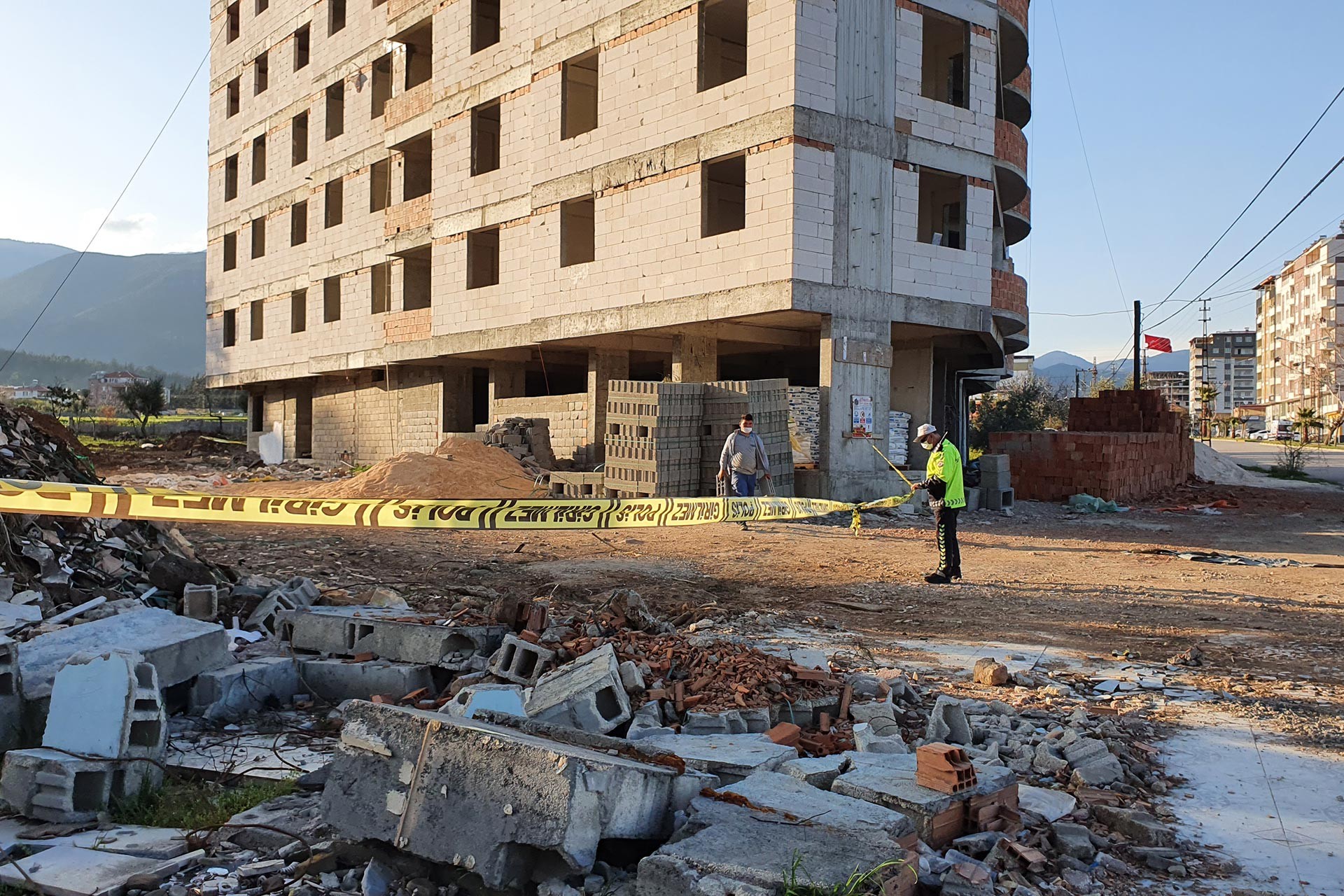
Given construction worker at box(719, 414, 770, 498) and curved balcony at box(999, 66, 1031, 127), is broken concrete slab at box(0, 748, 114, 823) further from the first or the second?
curved balcony at box(999, 66, 1031, 127)

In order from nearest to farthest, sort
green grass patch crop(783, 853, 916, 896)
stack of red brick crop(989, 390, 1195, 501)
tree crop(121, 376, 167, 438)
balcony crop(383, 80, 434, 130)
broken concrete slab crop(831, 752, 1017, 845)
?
green grass patch crop(783, 853, 916, 896)
broken concrete slab crop(831, 752, 1017, 845)
stack of red brick crop(989, 390, 1195, 501)
balcony crop(383, 80, 434, 130)
tree crop(121, 376, 167, 438)

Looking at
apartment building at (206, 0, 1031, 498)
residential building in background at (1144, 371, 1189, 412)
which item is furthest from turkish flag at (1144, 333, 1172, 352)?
residential building in background at (1144, 371, 1189, 412)

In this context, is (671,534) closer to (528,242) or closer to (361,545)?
(361,545)

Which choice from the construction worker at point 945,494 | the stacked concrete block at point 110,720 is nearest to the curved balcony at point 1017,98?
the construction worker at point 945,494

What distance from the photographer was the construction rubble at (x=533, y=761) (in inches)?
122

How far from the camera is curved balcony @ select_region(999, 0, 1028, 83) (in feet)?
65.7

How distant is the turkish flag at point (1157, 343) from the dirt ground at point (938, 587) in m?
30.3

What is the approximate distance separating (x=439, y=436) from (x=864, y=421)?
12807 mm

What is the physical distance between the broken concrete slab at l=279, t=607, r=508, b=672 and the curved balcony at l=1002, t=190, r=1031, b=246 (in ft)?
70.1

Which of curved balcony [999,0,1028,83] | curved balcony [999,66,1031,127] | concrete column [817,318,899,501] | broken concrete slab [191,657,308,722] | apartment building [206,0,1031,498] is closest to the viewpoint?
broken concrete slab [191,657,308,722]

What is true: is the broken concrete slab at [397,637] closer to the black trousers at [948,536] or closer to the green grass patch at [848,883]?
the green grass patch at [848,883]

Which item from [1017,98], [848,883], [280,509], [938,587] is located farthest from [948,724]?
[1017,98]

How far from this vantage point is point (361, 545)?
496 inches

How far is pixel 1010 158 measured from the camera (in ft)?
65.5
